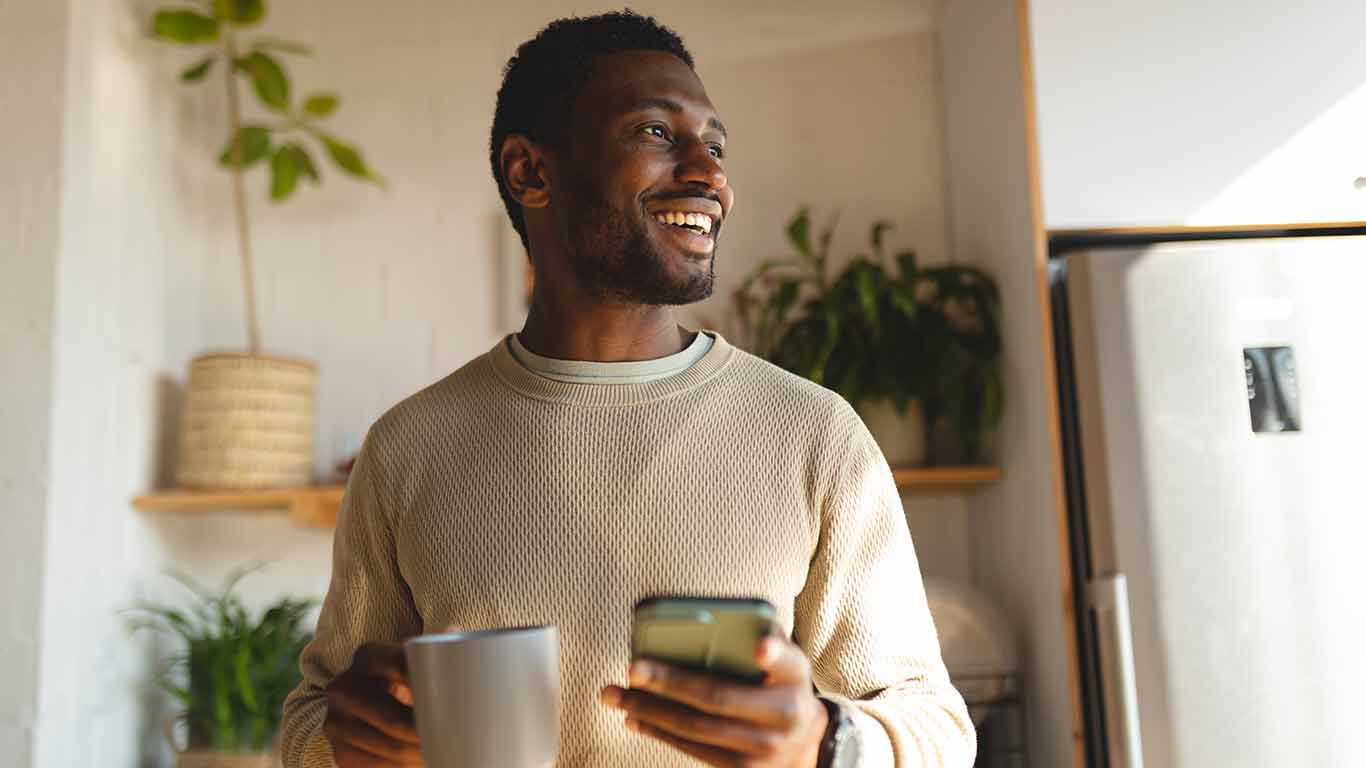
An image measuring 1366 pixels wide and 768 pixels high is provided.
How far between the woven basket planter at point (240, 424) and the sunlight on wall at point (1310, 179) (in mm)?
1580

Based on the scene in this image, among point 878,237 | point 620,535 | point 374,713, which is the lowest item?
point 374,713

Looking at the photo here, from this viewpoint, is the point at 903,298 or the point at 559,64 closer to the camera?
the point at 559,64

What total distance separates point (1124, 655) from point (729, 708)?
3.81 ft

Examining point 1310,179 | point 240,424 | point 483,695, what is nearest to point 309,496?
point 240,424

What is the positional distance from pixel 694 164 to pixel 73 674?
148cm

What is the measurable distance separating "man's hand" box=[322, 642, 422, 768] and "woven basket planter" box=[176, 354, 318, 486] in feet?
4.67

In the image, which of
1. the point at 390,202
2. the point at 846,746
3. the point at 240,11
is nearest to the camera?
the point at 846,746

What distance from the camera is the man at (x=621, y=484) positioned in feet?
2.84

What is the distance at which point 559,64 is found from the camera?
1.04m

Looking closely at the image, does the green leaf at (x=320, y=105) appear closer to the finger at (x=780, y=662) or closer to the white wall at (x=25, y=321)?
the white wall at (x=25, y=321)

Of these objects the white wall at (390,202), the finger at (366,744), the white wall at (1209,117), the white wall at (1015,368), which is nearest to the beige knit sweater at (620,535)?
the finger at (366,744)

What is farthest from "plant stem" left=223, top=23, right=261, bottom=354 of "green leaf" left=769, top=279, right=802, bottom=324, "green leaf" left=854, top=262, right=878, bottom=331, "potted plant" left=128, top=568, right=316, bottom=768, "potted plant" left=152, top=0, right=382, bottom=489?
"green leaf" left=854, top=262, right=878, bottom=331

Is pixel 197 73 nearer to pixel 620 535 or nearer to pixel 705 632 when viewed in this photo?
pixel 620 535

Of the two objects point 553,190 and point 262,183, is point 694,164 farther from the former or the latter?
point 262,183
